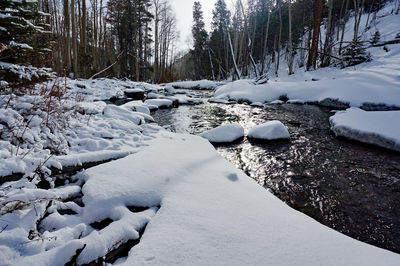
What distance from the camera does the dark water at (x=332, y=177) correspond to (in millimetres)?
2082

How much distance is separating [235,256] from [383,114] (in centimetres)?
522

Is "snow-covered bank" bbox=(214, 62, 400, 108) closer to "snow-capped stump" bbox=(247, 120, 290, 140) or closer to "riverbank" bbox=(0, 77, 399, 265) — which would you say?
"snow-capped stump" bbox=(247, 120, 290, 140)

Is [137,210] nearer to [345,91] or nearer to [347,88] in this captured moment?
[345,91]

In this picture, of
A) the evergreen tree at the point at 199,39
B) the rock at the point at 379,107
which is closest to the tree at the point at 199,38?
the evergreen tree at the point at 199,39

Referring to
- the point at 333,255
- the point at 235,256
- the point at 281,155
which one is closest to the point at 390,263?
the point at 333,255

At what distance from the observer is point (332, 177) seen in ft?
9.67

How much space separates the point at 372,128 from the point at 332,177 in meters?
2.04

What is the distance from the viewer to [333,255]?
131 cm

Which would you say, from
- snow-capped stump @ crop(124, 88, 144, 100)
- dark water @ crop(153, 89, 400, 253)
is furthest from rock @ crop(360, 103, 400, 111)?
snow-capped stump @ crop(124, 88, 144, 100)

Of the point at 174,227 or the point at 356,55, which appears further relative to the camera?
the point at 356,55

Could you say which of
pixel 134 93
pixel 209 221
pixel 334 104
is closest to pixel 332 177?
pixel 209 221

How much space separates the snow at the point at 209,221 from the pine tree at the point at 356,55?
13657 millimetres

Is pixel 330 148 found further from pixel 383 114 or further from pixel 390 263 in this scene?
pixel 390 263

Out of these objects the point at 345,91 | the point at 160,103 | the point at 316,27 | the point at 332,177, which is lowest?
the point at 332,177
